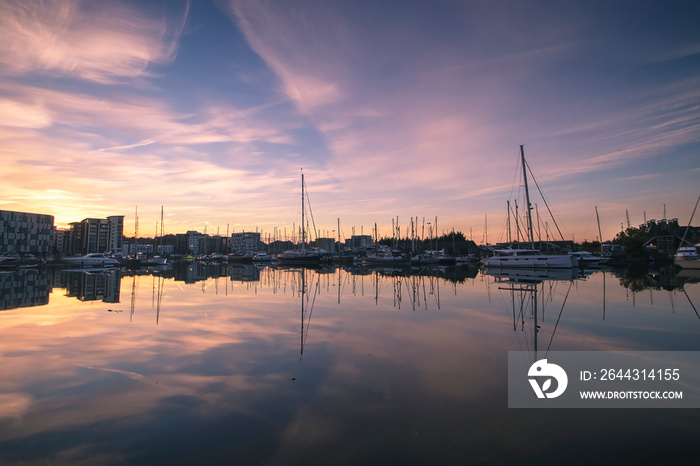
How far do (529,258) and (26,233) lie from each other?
13899cm

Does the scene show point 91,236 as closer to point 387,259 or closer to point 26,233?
point 26,233

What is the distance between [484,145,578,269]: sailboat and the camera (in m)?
51.4

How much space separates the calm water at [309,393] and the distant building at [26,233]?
12443 centimetres

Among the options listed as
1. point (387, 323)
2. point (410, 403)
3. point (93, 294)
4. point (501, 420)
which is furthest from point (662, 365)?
point (93, 294)

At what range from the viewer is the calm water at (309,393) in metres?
5.48

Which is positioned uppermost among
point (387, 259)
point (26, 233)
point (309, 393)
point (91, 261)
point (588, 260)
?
point (26, 233)

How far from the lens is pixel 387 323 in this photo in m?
15.8

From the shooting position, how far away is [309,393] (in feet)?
25.2

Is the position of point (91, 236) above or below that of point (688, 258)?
above

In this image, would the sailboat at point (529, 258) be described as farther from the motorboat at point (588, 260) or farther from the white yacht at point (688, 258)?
the motorboat at point (588, 260)

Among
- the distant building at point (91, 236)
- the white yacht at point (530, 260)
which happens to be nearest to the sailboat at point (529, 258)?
the white yacht at point (530, 260)

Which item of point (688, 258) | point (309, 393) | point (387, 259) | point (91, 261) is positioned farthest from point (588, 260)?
point (91, 261)

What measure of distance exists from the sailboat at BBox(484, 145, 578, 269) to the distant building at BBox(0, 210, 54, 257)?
12658 centimetres

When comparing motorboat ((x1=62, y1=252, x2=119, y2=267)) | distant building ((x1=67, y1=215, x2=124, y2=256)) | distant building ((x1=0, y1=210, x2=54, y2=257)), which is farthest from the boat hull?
distant building ((x1=67, y1=215, x2=124, y2=256))
